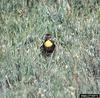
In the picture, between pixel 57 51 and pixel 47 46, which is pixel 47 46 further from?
pixel 57 51

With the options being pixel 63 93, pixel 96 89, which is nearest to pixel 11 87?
pixel 63 93

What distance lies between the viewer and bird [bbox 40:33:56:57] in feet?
15.1

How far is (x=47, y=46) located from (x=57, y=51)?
12cm

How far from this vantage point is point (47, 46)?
4.65 m

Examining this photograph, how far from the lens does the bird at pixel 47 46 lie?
181 inches

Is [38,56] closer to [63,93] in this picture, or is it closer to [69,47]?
[69,47]

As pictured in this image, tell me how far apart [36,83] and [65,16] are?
1261 millimetres

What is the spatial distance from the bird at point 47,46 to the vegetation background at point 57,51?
0.18 feet

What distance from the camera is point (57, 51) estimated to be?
4.62 m

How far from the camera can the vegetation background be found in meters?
4.04

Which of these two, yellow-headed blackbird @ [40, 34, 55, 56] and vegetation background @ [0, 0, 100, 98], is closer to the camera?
vegetation background @ [0, 0, 100, 98]

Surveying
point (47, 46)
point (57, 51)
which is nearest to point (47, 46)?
point (47, 46)

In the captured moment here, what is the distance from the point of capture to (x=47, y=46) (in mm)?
4648

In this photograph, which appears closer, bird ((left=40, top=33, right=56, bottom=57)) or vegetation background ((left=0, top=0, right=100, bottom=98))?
vegetation background ((left=0, top=0, right=100, bottom=98))
